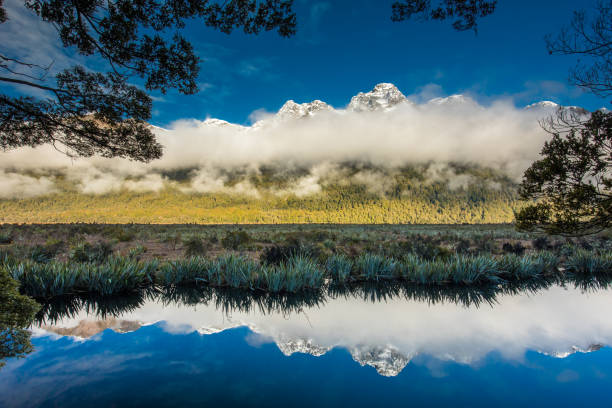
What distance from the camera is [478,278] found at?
8.20m

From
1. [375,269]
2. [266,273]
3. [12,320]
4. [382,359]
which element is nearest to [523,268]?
[375,269]

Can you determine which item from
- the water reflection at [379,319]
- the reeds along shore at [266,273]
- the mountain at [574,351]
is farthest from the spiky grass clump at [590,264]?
the mountain at [574,351]

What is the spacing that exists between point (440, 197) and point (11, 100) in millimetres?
159028

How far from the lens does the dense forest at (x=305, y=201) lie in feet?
411

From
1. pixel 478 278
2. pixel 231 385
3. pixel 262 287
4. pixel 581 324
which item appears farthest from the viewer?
pixel 478 278

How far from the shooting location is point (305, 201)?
152625 millimetres

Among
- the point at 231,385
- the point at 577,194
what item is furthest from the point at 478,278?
the point at 231,385

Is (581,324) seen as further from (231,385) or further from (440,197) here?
(440,197)


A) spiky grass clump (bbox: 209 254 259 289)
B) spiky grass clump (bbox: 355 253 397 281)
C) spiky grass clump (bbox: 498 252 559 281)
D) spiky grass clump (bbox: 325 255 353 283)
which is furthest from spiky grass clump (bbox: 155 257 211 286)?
spiky grass clump (bbox: 498 252 559 281)

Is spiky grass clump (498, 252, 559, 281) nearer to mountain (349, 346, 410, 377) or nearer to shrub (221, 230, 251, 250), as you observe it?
mountain (349, 346, 410, 377)

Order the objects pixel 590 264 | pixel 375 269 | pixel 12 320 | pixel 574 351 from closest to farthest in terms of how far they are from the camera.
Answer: pixel 12 320 < pixel 574 351 < pixel 375 269 < pixel 590 264

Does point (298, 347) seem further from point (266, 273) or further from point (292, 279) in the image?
point (266, 273)

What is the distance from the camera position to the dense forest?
125 meters

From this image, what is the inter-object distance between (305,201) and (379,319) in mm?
147867
